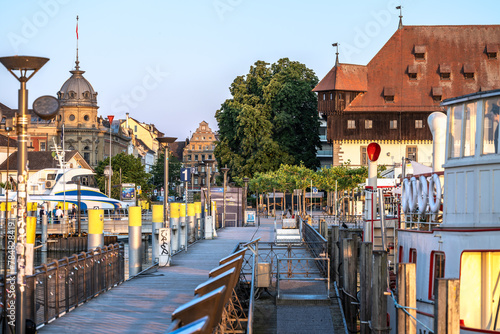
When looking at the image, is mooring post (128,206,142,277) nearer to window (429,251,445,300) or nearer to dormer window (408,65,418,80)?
window (429,251,445,300)

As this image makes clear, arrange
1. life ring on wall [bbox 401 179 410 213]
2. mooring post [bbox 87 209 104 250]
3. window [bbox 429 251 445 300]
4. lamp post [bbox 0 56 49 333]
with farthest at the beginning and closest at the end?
1. mooring post [bbox 87 209 104 250]
2. life ring on wall [bbox 401 179 410 213]
3. window [bbox 429 251 445 300]
4. lamp post [bbox 0 56 49 333]

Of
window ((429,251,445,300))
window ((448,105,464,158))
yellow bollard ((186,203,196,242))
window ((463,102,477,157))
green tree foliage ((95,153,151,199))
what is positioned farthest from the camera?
green tree foliage ((95,153,151,199))

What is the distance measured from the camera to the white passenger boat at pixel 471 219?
14523 mm

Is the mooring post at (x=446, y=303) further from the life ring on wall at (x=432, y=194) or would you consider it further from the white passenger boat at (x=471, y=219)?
the life ring on wall at (x=432, y=194)

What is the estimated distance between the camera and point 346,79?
80500 mm

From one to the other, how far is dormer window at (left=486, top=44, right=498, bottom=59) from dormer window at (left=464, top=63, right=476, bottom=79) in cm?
218

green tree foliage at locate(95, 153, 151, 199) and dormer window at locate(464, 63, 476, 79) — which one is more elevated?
dormer window at locate(464, 63, 476, 79)

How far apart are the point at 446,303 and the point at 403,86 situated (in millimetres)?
71374

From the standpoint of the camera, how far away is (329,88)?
80.3 meters

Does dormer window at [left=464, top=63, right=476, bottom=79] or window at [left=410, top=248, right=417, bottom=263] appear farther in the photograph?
dormer window at [left=464, top=63, right=476, bottom=79]

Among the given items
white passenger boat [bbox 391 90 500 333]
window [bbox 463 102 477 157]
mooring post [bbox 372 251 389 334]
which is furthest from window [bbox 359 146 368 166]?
mooring post [bbox 372 251 389 334]

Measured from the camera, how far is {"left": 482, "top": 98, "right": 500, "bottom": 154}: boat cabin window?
1495cm

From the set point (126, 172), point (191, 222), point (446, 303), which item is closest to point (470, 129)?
point (446, 303)

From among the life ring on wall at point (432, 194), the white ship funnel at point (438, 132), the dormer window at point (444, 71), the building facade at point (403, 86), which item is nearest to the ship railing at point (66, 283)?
the life ring on wall at point (432, 194)
